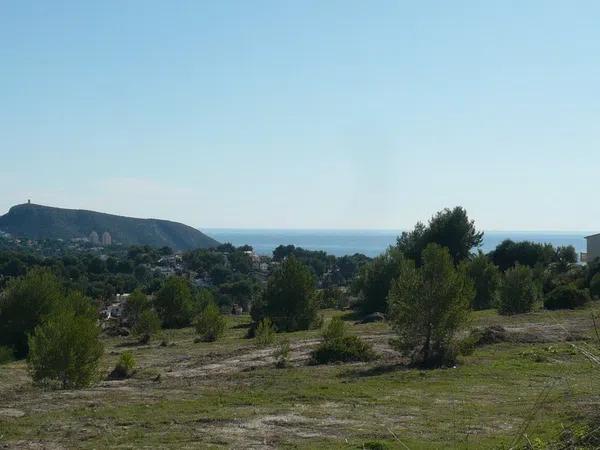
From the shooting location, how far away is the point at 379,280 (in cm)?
4894

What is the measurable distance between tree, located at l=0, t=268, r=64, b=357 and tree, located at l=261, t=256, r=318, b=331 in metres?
12.4

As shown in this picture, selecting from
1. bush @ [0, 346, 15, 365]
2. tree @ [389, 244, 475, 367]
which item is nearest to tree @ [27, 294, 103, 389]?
tree @ [389, 244, 475, 367]

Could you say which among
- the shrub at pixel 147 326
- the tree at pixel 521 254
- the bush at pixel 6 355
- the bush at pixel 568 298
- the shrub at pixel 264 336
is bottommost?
the bush at pixel 6 355

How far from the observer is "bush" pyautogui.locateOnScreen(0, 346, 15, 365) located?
119ft

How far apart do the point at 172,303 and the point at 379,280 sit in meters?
14.6

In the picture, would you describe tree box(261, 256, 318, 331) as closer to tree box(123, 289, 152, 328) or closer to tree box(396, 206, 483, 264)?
tree box(123, 289, 152, 328)

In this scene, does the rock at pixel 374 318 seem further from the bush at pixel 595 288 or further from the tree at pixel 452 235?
the tree at pixel 452 235

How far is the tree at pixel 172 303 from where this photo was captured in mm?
49250

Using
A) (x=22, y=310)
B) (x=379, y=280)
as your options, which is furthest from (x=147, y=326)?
(x=379, y=280)

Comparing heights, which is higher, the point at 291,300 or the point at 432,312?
the point at 432,312

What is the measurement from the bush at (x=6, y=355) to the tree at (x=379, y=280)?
23.5 metres

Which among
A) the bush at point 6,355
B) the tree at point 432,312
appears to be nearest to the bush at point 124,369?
the tree at point 432,312

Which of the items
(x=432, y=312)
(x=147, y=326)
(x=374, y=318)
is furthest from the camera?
(x=374, y=318)

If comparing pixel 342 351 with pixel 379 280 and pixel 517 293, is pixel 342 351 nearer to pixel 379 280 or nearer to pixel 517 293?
pixel 517 293
